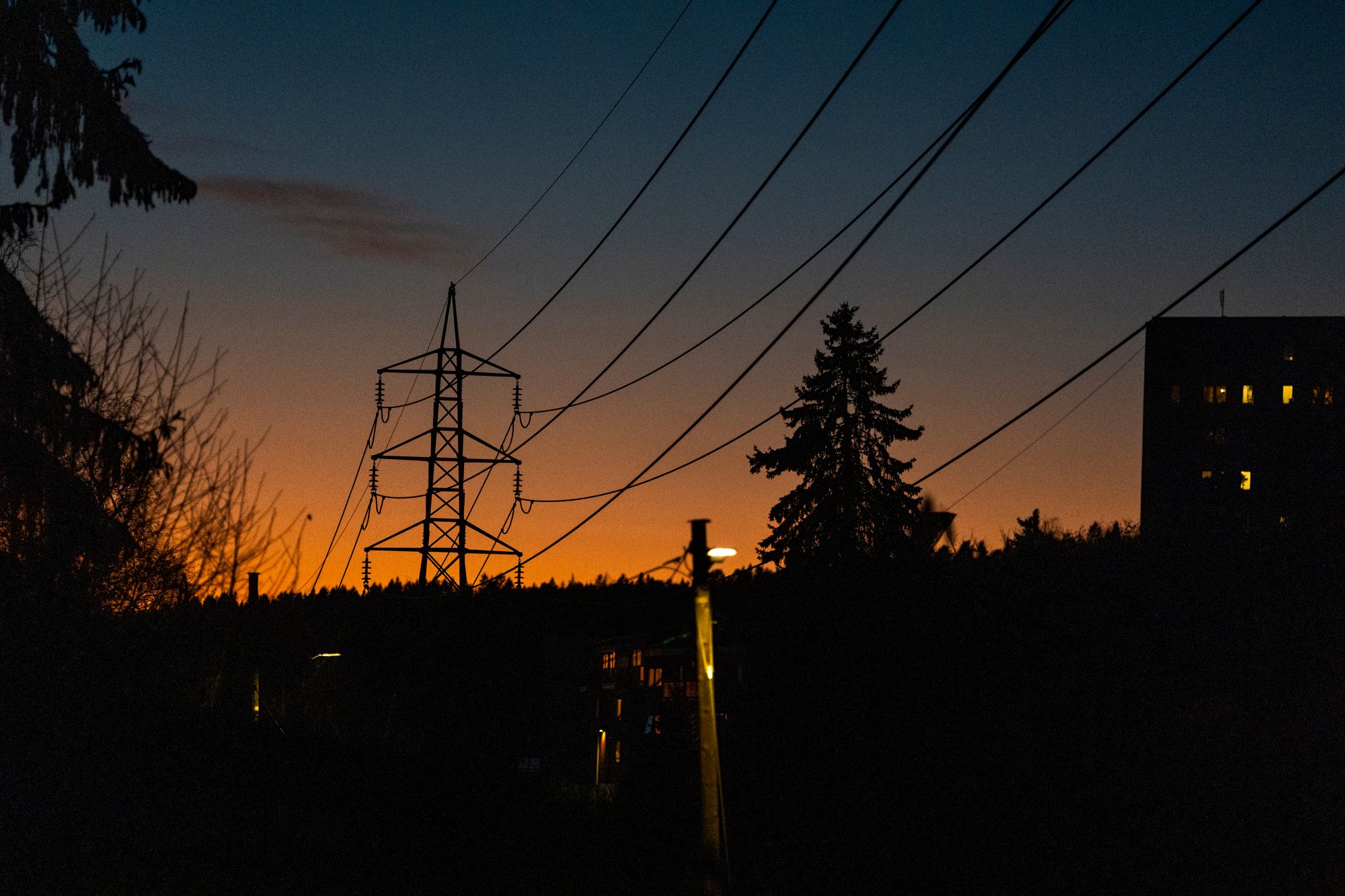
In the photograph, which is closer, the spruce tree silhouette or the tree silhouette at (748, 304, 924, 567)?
the spruce tree silhouette

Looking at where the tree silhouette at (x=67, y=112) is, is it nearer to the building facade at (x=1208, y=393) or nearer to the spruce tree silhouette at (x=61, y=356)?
the spruce tree silhouette at (x=61, y=356)

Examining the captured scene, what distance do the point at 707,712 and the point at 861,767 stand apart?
5807mm

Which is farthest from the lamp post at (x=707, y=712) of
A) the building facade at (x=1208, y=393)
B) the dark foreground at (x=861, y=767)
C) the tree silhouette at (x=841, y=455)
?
the building facade at (x=1208, y=393)

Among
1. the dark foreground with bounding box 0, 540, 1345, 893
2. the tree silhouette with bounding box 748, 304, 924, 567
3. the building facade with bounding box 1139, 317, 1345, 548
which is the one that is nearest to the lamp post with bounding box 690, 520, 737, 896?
the dark foreground with bounding box 0, 540, 1345, 893

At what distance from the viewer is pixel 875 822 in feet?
71.5

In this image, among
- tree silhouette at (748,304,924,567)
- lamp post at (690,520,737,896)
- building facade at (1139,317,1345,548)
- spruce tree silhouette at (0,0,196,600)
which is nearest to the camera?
spruce tree silhouette at (0,0,196,600)

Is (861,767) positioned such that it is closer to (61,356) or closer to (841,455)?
(61,356)

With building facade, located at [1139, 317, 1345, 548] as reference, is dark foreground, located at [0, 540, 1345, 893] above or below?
below

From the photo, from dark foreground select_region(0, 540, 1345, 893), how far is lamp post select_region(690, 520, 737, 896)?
15.5 feet

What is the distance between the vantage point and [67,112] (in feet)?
51.3

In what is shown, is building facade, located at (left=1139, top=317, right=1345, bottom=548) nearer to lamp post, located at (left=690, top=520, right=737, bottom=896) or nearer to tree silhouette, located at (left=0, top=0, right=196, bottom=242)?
lamp post, located at (left=690, top=520, right=737, bottom=896)

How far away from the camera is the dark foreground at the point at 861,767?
19.5m

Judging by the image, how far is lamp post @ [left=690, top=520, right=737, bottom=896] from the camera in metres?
17.1

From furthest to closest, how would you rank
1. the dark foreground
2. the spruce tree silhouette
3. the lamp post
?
the dark foreground → the lamp post → the spruce tree silhouette
